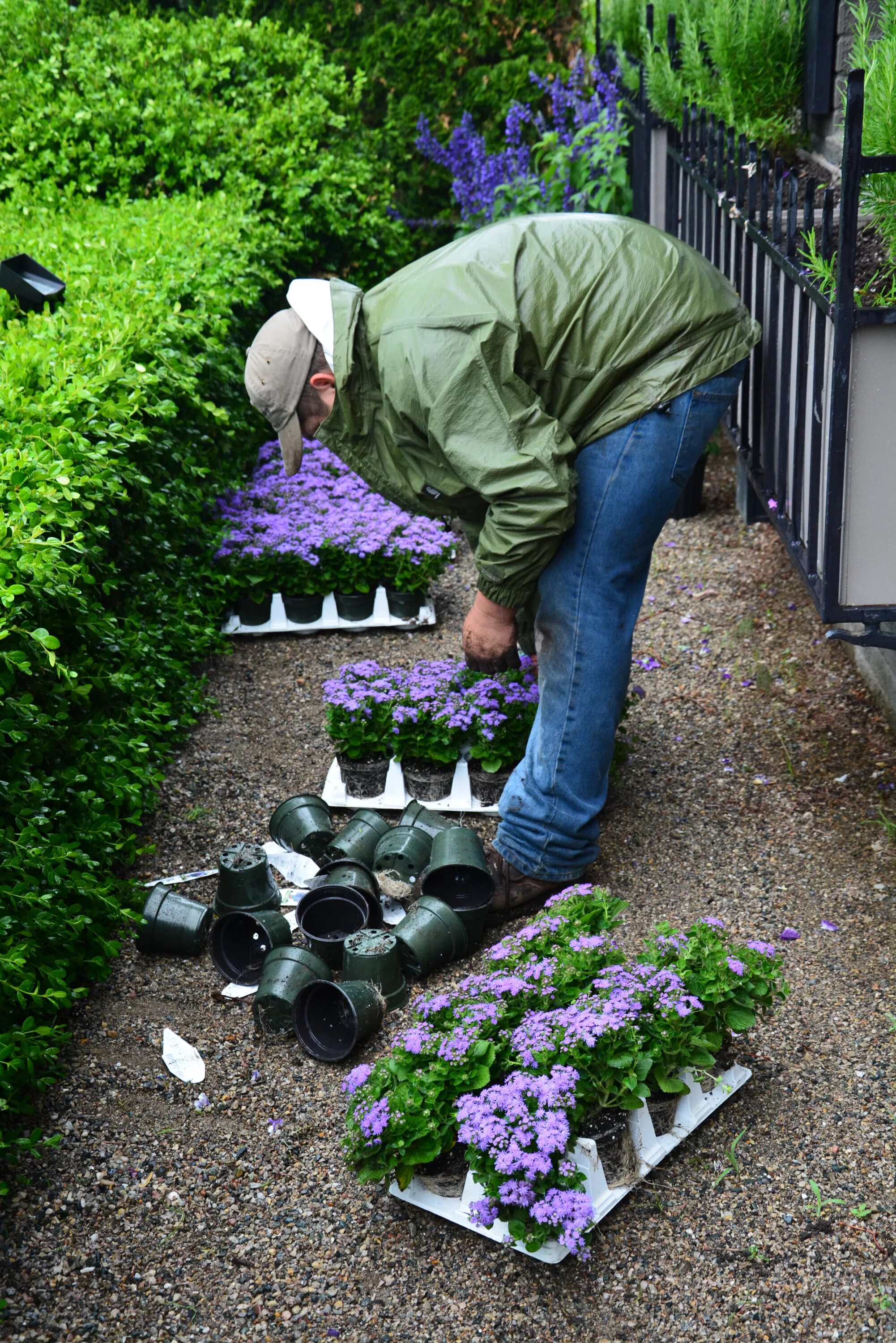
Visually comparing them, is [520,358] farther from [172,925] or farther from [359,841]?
[172,925]

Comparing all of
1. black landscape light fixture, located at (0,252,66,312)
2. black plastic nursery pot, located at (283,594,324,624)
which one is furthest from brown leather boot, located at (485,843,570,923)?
black landscape light fixture, located at (0,252,66,312)

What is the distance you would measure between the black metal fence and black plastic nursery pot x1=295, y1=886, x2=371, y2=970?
4.70 feet

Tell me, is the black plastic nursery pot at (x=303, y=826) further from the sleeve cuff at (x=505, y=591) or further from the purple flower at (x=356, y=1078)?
the purple flower at (x=356, y=1078)

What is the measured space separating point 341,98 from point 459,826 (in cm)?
614

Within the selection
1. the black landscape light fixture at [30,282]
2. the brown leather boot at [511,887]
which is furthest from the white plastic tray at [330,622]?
the brown leather boot at [511,887]

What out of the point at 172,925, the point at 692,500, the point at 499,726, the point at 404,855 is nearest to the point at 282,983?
the point at 172,925

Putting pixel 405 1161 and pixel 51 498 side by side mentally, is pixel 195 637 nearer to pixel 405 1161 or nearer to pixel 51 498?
pixel 51 498

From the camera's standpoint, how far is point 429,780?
3.94 metres

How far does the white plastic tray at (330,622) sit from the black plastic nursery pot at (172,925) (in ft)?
6.63

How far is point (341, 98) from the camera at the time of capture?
310 inches

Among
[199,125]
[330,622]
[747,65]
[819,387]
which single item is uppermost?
[747,65]

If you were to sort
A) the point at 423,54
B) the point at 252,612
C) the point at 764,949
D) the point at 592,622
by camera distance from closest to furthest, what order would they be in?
the point at 764,949 → the point at 592,622 → the point at 252,612 → the point at 423,54

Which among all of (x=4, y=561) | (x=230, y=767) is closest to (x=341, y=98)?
(x=230, y=767)

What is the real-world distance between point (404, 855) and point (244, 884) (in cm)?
45
